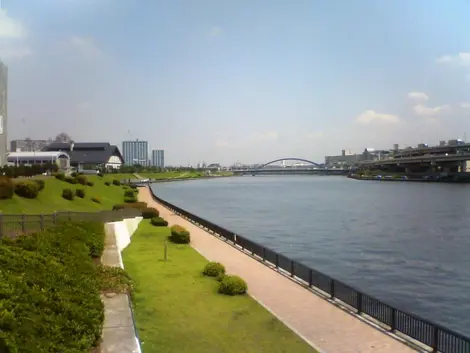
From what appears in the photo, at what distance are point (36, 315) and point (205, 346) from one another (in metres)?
5.58

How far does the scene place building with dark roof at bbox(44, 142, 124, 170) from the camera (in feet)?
575

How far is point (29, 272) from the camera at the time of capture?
9.55 m

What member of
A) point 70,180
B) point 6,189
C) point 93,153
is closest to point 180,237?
point 6,189

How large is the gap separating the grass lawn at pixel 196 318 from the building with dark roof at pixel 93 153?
15839 cm

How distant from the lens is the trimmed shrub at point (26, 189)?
33.5 metres

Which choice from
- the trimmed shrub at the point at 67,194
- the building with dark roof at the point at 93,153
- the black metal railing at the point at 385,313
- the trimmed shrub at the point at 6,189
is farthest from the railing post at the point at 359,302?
the building with dark roof at the point at 93,153

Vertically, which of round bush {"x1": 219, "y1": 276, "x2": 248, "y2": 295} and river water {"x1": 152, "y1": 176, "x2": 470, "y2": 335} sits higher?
round bush {"x1": 219, "y1": 276, "x2": 248, "y2": 295}

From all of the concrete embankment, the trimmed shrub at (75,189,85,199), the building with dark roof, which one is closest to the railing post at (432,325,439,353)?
the concrete embankment

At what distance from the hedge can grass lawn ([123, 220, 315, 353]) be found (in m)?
2.43

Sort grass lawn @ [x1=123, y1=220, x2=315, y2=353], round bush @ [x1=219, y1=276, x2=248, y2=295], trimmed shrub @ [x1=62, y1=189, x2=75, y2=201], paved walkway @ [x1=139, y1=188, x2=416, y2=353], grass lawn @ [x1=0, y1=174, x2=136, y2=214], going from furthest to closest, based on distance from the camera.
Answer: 1. trimmed shrub @ [x1=62, y1=189, x2=75, y2=201]
2. grass lawn @ [x1=0, y1=174, x2=136, y2=214]
3. round bush @ [x1=219, y1=276, x2=248, y2=295]
4. paved walkway @ [x1=139, y1=188, x2=416, y2=353]
5. grass lawn @ [x1=123, y1=220, x2=315, y2=353]

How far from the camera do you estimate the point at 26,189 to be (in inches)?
1321

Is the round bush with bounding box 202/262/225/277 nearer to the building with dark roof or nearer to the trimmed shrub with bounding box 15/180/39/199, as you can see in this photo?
the trimmed shrub with bounding box 15/180/39/199

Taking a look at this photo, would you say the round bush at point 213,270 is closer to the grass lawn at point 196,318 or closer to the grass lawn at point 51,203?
the grass lawn at point 196,318

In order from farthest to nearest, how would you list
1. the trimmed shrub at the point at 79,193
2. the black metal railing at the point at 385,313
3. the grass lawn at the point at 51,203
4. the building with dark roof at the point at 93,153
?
1. the building with dark roof at the point at 93,153
2. the trimmed shrub at the point at 79,193
3. the grass lawn at the point at 51,203
4. the black metal railing at the point at 385,313
